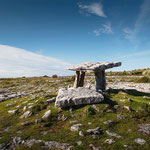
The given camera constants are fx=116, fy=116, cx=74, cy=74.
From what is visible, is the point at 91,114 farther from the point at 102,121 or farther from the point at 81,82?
the point at 81,82

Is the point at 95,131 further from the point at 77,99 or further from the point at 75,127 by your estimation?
the point at 77,99

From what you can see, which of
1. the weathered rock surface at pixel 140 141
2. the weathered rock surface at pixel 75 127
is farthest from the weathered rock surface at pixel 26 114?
the weathered rock surface at pixel 140 141

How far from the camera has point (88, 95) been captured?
1213cm

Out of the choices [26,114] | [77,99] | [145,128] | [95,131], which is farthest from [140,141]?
[26,114]

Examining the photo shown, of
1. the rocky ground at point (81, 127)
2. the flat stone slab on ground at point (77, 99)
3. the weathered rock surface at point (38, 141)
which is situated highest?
the flat stone slab on ground at point (77, 99)

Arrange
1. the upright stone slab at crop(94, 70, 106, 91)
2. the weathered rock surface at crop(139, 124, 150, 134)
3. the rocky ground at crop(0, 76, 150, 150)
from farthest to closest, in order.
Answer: the upright stone slab at crop(94, 70, 106, 91) < the weathered rock surface at crop(139, 124, 150, 134) < the rocky ground at crop(0, 76, 150, 150)

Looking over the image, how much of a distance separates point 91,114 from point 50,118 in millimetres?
3788

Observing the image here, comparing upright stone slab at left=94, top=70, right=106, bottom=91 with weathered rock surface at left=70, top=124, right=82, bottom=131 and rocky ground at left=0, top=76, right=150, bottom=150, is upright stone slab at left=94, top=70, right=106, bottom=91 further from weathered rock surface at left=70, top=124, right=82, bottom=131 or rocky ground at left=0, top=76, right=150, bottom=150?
weathered rock surface at left=70, top=124, right=82, bottom=131

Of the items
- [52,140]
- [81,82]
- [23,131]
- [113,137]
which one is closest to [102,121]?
[113,137]

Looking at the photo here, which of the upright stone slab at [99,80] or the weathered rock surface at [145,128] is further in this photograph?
the upright stone slab at [99,80]

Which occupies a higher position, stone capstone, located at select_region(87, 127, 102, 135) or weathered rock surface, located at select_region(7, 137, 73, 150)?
stone capstone, located at select_region(87, 127, 102, 135)

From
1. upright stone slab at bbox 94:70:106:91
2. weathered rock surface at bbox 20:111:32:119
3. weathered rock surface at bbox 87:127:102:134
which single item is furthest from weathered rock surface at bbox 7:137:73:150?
upright stone slab at bbox 94:70:106:91

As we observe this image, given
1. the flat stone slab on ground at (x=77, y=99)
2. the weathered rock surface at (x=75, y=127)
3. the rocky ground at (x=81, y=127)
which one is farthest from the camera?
the flat stone slab on ground at (x=77, y=99)

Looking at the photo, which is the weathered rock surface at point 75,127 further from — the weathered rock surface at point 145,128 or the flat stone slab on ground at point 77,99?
the weathered rock surface at point 145,128
